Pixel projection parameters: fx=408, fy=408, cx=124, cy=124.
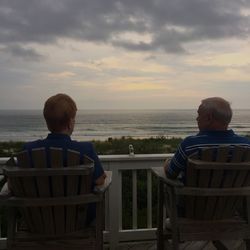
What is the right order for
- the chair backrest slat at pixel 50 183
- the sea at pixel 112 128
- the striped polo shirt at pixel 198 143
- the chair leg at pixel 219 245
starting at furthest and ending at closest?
1. the sea at pixel 112 128
2. the chair leg at pixel 219 245
3. the striped polo shirt at pixel 198 143
4. the chair backrest slat at pixel 50 183

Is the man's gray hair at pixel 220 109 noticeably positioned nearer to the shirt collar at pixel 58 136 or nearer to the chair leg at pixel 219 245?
the shirt collar at pixel 58 136

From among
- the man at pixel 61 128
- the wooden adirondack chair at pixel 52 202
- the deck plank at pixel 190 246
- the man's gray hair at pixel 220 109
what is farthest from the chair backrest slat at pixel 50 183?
the deck plank at pixel 190 246

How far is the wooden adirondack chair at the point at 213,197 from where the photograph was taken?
236 cm

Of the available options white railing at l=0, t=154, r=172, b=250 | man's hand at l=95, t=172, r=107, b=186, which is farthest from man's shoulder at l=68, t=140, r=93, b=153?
white railing at l=0, t=154, r=172, b=250

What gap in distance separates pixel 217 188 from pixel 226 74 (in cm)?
1250

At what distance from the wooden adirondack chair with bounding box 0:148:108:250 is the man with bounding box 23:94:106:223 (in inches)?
4.4

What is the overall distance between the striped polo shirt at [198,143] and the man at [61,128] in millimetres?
478

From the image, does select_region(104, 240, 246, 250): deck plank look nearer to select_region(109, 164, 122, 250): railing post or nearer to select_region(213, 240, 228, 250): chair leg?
select_region(109, 164, 122, 250): railing post

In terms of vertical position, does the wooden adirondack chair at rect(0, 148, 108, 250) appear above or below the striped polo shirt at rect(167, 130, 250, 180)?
below

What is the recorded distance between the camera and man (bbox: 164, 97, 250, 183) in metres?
2.48

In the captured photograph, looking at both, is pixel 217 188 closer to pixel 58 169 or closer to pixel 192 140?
pixel 192 140

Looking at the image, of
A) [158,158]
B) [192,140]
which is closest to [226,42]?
[158,158]

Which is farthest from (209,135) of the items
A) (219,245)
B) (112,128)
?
(112,128)

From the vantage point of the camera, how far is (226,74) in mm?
14344
